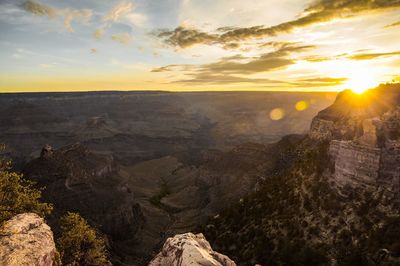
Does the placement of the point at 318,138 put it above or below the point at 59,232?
above

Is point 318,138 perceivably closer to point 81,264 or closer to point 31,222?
point 81,264

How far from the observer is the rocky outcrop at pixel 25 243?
23109 millimetres

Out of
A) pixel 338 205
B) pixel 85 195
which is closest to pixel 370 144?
pixel 338 205

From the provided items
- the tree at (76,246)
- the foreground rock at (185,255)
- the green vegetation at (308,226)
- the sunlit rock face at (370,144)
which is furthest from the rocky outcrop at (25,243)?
the sunlit rock face at (370,144)

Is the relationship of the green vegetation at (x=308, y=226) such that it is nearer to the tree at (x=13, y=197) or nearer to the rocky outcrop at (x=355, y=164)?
the rocky outcrop at (x=355, y=164)

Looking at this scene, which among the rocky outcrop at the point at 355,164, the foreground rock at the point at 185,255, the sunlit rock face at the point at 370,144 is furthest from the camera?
the rocky outcrop at the point at 355,164

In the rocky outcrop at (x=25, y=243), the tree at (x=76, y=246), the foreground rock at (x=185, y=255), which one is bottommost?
the tree at (x=76, y=246)

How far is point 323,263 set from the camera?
4200 centimetres

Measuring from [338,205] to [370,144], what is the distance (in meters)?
8.98

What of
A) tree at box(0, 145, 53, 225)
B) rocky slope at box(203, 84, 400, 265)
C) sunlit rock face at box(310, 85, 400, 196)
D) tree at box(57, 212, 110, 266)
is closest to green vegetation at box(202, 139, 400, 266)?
rocky slope at box(203, 84, 400, 265)

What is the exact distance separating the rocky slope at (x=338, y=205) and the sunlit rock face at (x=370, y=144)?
117mm

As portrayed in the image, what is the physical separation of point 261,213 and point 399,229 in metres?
23.5

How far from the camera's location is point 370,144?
152 ft

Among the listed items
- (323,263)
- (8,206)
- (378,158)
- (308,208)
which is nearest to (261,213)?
(308,208)
